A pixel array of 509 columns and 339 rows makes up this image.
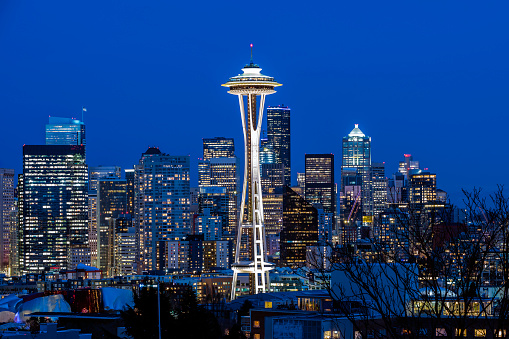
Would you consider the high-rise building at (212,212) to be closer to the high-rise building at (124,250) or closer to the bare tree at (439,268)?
the high-rise building at (124,250)

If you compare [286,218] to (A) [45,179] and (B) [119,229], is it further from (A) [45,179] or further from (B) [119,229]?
(A) [45,179]

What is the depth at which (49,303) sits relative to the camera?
175 feet

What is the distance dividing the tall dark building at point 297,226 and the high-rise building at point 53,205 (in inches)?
1259

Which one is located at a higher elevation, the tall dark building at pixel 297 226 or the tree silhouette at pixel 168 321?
the tall dark building at pixel 297 226

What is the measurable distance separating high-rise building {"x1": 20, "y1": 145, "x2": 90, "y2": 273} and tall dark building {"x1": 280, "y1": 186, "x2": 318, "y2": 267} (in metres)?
32.0

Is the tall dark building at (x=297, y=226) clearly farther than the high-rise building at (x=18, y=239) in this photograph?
No

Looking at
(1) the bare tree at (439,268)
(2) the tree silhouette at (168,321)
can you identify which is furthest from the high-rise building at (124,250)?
(1) the bare tree at (439,268)

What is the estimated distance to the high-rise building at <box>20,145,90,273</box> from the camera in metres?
164

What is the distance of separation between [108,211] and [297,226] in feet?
123

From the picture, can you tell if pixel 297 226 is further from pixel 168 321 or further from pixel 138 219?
pixel 168 321

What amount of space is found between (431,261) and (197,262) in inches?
5121

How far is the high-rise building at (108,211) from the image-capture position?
530 feet

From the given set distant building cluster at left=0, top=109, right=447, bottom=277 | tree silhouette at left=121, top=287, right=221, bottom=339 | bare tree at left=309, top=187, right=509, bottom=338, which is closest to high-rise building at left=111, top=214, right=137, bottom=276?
distant building cluster at left=0, top=109, right=447, bottom=277

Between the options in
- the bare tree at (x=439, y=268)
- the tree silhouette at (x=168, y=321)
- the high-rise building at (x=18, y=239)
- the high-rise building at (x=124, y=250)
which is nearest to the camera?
the bare tree at (x=439, y=268)
